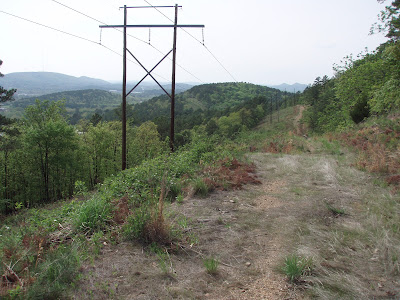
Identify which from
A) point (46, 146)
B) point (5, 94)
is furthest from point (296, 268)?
point (46, 146)

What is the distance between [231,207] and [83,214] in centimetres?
275

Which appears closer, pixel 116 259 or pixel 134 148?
pixel 116 259

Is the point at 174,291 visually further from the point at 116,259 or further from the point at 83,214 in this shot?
the point at 83,214

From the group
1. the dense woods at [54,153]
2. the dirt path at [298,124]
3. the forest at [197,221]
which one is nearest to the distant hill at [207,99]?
the dirt path at [298,124]

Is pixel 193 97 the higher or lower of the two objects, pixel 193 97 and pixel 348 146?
the higher

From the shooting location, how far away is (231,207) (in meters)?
5.38

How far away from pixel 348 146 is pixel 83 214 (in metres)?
11.0

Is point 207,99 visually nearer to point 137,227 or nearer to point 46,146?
point 46,146

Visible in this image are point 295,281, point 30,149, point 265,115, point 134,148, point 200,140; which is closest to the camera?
point 295,281

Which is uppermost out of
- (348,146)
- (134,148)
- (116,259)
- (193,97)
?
(193,97)

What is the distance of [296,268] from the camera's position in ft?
9.77

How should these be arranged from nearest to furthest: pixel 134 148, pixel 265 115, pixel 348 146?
pixel 348 146 → pixel 134 148 → pixel 265 115

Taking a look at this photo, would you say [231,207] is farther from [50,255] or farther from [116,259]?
[50,255]

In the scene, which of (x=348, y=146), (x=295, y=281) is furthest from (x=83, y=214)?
(x=348, y=146)
